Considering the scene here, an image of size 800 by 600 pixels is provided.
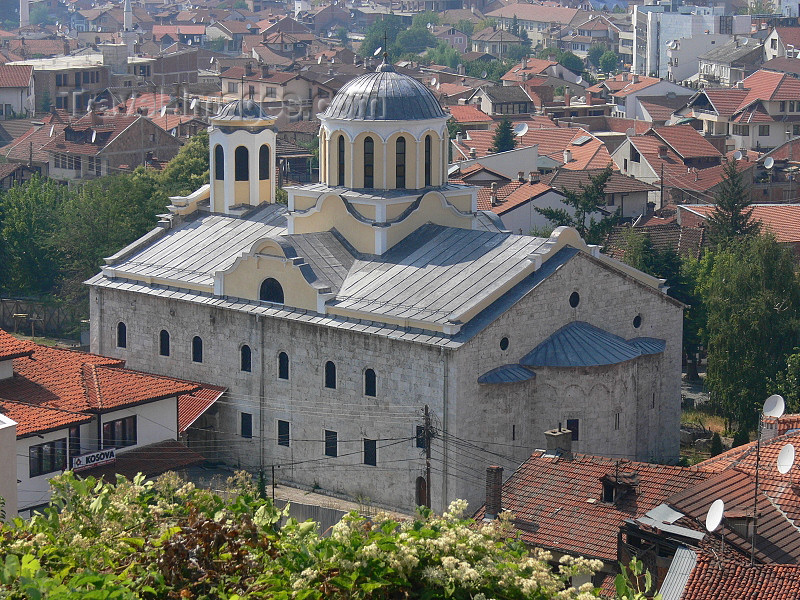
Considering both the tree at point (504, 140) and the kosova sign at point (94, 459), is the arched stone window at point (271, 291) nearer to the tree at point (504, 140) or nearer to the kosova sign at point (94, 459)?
the kosova sign at point (94, 459)

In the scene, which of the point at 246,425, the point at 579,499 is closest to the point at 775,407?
the point at 579,499

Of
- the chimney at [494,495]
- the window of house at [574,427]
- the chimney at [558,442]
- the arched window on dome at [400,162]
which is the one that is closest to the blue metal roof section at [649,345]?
the window of house at [574,427]

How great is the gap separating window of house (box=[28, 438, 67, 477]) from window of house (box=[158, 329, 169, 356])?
9662mm

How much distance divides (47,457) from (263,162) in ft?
50.8

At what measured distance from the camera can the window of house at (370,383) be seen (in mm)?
42219

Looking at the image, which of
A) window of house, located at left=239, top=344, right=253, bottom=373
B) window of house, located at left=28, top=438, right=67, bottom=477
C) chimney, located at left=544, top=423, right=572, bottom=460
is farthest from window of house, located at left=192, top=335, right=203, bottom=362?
chimney, located at left=544, top=423, right=572, bottom=460

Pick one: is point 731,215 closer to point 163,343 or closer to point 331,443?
point 163,343

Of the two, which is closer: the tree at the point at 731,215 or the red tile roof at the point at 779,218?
the tree at the point at 731,215

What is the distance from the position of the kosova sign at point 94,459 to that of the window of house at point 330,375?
231 inches

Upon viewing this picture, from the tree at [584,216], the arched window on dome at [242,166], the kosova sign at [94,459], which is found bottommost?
the kosova sign at [94,459]

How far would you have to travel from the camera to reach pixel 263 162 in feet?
166

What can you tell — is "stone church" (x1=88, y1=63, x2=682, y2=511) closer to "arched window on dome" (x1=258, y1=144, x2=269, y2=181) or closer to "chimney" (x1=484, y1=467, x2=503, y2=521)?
"arched window on dome" (x1=258, y1=144, x2=269, y2=181)

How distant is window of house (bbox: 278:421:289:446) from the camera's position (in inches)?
1754

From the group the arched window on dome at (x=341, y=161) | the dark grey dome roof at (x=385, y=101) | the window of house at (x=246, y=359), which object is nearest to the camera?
the window of house at (x=246, y=359)
